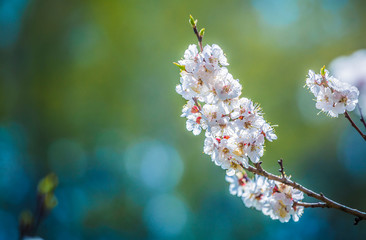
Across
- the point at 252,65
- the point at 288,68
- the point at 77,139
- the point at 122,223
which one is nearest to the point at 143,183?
the point at 122,223

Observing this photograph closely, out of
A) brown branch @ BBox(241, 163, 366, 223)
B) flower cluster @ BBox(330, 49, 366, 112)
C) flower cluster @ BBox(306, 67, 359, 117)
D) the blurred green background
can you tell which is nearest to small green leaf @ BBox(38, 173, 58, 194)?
brown branch @ BBox(241, 163, 366, 223)

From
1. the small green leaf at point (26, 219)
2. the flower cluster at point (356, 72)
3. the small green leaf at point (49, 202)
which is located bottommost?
the small green leaf at point (26, 219)

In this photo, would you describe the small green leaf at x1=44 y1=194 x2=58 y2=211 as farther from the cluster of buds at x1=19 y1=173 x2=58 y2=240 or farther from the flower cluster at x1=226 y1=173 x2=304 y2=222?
the flower cluster at x1=226 y1=173 x2=304 y2=222

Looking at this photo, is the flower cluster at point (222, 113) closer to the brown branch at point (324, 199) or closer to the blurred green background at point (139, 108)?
the brown branch at point (324, 199)

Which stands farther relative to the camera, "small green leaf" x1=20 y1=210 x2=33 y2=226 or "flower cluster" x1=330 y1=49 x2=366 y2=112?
"flower cluster" x1=330 y1=49 x2=366 y2=112

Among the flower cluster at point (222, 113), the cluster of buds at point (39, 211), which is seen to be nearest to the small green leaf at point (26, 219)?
the cluster of buds at point (39, 211)
